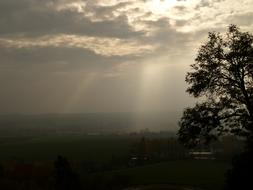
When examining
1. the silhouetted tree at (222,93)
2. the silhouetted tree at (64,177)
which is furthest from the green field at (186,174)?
the silhouetted tree at (222,93)

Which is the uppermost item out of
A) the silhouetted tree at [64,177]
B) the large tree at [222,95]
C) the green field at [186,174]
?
the large tree at [222,95]

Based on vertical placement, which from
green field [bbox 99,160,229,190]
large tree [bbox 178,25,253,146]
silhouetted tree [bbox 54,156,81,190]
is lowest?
green field [bbox 99,160,229,190]

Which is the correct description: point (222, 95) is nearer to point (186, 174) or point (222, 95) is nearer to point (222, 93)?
point (222, 93)

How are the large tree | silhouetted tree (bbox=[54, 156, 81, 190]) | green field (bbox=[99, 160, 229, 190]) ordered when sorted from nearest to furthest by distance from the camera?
the large tree, silhouetted tree (bbox=[54, 156, 81, 190]), green field (bbox=[99, 160, 229, 190])

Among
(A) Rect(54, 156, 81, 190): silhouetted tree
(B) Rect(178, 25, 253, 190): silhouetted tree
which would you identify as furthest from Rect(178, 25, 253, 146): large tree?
(A) Rect(54, 156, 81, 190): silhouetted tree

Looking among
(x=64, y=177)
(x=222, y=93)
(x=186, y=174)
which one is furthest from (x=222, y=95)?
(x=186, y=174)

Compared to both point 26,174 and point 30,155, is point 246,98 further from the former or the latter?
point 30,155

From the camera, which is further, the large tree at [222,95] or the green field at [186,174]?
the green field at [186,174]

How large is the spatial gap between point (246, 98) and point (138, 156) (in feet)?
306

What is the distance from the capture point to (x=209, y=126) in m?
19.9

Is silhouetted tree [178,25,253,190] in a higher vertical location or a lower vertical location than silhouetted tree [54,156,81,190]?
higher

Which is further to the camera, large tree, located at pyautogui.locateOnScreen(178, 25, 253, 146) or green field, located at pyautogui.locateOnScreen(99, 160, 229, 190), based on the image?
green field, located at pyautogui.locateOnScreen(99, 160, 229, 190)

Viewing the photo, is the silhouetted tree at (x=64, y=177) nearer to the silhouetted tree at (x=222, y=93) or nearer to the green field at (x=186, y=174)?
the green field at (x=186, y=174)

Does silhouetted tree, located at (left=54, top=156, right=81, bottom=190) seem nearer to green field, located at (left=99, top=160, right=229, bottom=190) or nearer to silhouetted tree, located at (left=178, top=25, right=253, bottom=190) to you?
green field, located at (left=99, top=160, right=229, bottom=190)
